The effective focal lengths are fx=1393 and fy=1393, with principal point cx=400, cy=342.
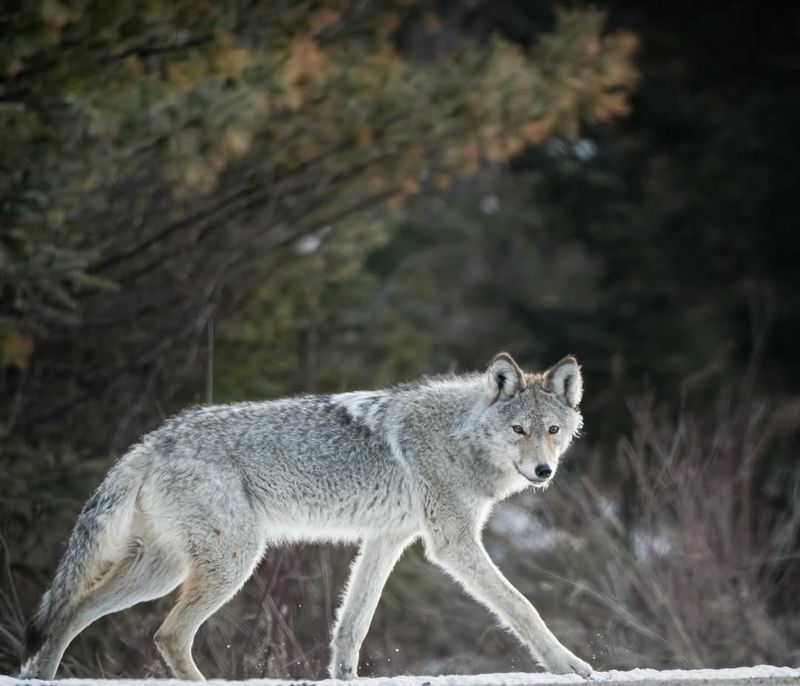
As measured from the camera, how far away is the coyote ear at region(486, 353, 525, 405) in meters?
8.23

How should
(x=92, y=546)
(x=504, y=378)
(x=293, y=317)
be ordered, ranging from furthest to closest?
(x=293, y=317)
(x=504, y=378)
(x=92, y=546)

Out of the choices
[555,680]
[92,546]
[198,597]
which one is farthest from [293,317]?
[555,680]

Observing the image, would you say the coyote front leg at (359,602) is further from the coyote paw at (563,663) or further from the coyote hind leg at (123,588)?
the coyote paw at (563,663)

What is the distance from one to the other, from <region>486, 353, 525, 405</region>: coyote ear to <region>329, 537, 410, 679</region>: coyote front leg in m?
1.05

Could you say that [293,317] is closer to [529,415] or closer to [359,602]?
[529,415]

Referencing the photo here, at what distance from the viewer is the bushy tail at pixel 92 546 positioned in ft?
23.9

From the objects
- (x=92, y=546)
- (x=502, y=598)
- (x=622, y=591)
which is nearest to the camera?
(x=92, y=546)

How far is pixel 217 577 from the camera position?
7.30 metres

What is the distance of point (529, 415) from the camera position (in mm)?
8102

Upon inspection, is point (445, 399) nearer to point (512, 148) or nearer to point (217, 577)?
point (217, 577)

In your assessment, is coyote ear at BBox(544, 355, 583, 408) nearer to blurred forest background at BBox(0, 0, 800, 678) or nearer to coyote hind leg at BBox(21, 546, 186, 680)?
blurred forest background at BBox(0, 0, 800, 678)

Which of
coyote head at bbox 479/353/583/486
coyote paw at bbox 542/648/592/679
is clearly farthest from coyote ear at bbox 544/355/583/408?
coyote paw at bbox 542/648/592/679

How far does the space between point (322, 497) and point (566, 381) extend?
1627 mm

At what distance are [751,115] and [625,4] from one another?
4.14m
